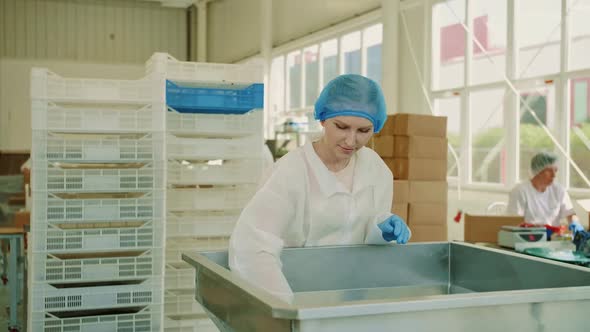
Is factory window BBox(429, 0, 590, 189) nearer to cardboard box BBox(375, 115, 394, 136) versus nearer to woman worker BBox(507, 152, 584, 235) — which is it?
woman worker BBox(507, 152, 584, 235)

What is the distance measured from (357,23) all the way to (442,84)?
167 cm

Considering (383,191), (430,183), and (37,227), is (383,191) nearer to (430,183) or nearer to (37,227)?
(37,227)

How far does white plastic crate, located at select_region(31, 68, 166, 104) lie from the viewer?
9.95ft

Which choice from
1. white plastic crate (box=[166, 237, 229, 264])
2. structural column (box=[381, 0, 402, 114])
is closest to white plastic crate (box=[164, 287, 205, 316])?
white plastic crate (box=[166, 237, 229, 264])

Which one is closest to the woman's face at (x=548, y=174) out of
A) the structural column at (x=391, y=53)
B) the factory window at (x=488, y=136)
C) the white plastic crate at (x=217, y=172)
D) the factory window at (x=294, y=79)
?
the factory window at (x=488, y=136)

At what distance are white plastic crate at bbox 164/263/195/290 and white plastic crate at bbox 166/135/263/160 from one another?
63cm

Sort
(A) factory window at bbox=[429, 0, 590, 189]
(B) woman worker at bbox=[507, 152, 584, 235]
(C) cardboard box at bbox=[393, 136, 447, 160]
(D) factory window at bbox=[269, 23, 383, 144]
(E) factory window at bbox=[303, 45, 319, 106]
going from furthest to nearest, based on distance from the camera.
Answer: (E) factory window at bbox=[303, 45, 319, 106] < (D) factory window at bbox=[269, 23, 383, 144] < (A) factory window at bbox=[429, 0, 590, 189] < (C) cardboard box at bbox=[393, 136, 447, 160] < (B) woman worker at bbox=[507, 152, 584, 235]

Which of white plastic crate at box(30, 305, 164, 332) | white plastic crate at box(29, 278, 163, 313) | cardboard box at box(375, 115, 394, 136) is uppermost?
cardboard box at box(375, 115, 394, 136)

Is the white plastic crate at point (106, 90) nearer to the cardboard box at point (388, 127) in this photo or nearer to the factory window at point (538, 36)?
the cardboard box at point (388, 127)

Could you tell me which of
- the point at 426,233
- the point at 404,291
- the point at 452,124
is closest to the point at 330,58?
the point at 452,124

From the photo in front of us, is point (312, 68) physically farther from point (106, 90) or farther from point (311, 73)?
point (106, 90)

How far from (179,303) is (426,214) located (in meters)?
2.12

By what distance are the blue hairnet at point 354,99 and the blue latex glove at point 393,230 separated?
289mm

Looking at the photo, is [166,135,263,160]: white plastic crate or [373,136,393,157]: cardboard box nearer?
[166,135,263,160]: white plastic crate
